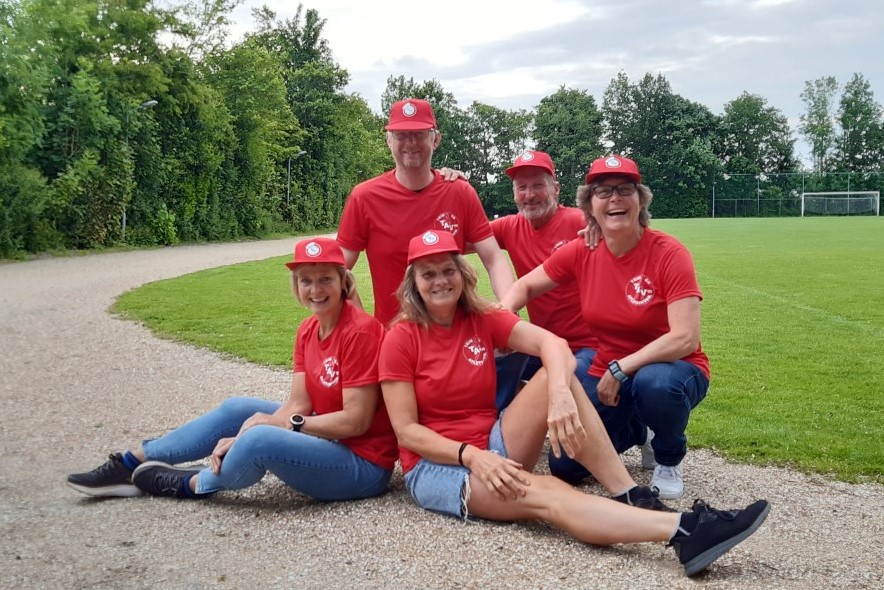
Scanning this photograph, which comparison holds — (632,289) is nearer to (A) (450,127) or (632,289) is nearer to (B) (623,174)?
(B) (623,174)

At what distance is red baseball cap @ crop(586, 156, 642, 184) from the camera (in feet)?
16.3

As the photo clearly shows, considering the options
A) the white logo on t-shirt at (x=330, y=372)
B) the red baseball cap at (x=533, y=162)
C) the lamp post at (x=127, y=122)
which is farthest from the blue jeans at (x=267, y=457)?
the lamp post at (x=127, y=122)

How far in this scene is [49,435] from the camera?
6.86 m

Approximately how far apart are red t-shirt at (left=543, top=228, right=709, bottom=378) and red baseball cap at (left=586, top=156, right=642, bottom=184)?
37cm

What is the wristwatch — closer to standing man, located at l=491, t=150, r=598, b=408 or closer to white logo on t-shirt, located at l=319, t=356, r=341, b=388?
standing man, located at l=491, t=150, r=598, b=408

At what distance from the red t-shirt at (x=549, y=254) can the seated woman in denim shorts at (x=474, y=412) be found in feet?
3.64

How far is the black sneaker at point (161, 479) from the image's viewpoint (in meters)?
5.02

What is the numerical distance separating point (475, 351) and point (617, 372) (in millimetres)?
871

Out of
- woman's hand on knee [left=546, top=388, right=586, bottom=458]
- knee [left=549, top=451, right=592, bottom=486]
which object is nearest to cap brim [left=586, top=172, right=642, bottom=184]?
woman's hand on knee [left=546, top=388, right=586, bottom=458]

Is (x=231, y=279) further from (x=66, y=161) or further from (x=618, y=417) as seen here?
(x=618, y=417)

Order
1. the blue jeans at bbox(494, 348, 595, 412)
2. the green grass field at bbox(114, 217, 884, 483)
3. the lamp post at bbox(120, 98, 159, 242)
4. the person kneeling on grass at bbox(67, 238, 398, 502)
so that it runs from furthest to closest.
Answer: the lamp post at bbox(120, 98, 159, 242) → the green grass field at bbox(114, 217, 884, 483) → the blue jeans at bbox(494, 348, 595, 412) → the person kneeling on grass at bbox(67, 238, 398, 502)

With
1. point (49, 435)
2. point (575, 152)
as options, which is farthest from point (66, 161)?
point (575, 152)

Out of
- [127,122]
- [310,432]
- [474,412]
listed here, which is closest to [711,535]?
[474,412]

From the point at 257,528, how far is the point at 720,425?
13.3ft
